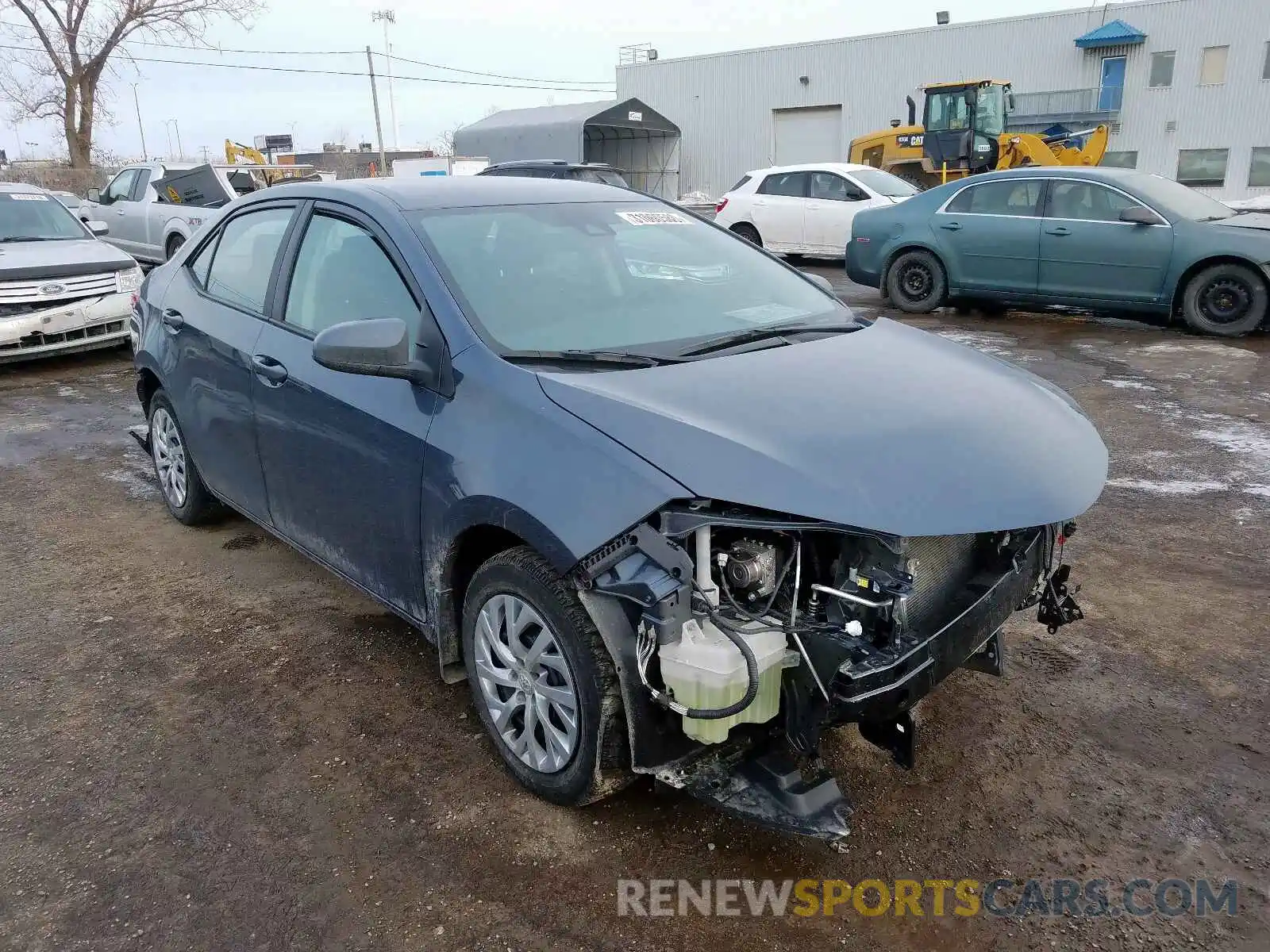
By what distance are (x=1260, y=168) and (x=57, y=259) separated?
30.9 meters

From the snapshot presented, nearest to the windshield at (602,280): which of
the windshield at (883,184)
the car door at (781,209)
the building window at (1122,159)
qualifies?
the windshield at (883,184)

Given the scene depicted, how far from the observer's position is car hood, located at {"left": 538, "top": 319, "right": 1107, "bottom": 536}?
87.8 inches

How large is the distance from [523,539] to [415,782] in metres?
0.87

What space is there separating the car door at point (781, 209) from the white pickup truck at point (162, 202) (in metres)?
7.54

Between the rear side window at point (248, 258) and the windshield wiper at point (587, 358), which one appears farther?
A: the rear side window at point (248, 258)

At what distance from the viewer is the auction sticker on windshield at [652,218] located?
368cm

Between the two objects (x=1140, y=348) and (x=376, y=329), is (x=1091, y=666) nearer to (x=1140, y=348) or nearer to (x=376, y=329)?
(x=376, y=329)

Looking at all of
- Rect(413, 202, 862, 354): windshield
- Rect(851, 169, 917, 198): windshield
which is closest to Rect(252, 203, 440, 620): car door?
Rect(413, 202, 862, 354): windshield

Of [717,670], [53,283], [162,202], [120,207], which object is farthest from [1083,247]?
[120,207]

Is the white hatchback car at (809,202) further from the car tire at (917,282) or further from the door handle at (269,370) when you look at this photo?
the door handle at (269,370)

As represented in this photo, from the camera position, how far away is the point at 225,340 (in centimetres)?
392

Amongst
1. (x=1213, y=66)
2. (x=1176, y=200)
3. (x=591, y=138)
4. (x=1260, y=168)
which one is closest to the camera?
(x=1176, y=200)

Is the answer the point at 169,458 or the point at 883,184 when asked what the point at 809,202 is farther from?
the point at 169,458

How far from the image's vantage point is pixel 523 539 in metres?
2.57
